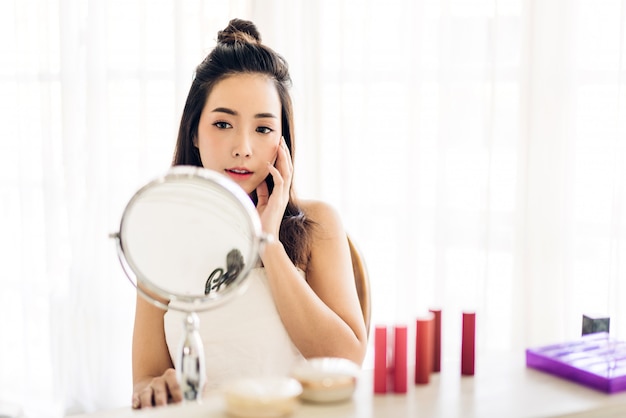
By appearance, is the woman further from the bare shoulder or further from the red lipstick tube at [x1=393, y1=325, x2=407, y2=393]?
the red lipstick tube at [x1=393, y1=325, x2=407, y2=393]

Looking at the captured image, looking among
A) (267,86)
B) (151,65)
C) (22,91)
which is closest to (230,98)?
(267,86)

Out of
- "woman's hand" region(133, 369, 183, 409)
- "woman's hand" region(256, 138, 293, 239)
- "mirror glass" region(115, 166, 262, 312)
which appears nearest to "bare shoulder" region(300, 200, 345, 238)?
"woman's hand" region(256, 138, 293, 239)

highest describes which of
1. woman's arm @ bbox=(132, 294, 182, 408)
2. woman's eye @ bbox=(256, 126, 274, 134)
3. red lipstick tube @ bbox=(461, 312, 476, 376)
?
woman's eye @ bbox=(256, 126, 274, 134)

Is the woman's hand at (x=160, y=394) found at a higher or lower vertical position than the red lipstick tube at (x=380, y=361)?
lower

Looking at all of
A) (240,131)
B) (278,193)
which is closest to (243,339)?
(278,193)

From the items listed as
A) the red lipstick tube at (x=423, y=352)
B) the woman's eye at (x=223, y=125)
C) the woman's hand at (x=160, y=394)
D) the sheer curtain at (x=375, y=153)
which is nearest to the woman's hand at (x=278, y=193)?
the woman's eye at (x=223, y=125)

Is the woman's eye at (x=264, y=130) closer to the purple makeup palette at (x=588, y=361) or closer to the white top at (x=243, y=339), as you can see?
the white top at (x=243, y=339)

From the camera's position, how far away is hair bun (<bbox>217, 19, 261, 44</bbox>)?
1880 mm

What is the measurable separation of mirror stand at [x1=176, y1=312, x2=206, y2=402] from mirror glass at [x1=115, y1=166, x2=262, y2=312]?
0.03 meters

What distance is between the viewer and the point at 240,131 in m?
1.76

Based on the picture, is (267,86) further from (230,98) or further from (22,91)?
(22,91)

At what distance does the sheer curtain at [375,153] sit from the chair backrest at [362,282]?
1.18 m

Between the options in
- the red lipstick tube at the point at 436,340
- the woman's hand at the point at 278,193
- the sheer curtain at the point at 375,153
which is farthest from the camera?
the sheer curtain at the point at 375,153

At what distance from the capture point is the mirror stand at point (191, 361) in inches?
43.9
